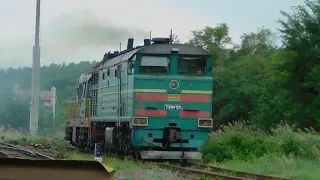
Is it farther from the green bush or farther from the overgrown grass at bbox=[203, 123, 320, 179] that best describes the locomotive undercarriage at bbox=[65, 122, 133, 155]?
the overgrown grass at bbox=[203, 123, 320, 179]

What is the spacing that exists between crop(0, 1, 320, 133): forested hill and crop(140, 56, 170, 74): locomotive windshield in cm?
970

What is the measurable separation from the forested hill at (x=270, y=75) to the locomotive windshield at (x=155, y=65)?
31.8ft

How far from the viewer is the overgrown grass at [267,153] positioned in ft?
51.1

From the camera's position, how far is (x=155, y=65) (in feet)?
57.3

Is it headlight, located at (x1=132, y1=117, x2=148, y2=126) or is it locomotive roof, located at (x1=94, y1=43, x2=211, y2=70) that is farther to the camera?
locomotive roof, located at (x1=94, y1=43, x2=211, y2=70)

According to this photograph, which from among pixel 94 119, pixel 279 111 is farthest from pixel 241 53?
pixel 94 119

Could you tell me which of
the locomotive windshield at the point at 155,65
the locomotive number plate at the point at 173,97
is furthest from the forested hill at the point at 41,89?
the locomotive number plate at the point at 173,97

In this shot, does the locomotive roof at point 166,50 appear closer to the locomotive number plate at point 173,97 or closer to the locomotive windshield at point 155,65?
the locomotive windshield at point 155,65

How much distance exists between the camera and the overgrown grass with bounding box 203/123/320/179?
15.6m

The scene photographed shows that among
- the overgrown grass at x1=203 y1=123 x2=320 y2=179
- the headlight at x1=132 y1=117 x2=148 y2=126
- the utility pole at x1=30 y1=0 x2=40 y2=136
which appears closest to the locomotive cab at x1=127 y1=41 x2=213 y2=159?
the headlight at x1=132 y1=117 x2=148 y2=126

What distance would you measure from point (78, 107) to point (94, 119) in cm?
430

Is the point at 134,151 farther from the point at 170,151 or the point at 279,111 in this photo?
the point at 279,111

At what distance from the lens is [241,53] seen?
4719cm

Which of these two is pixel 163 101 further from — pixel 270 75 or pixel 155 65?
pixel 270 75
